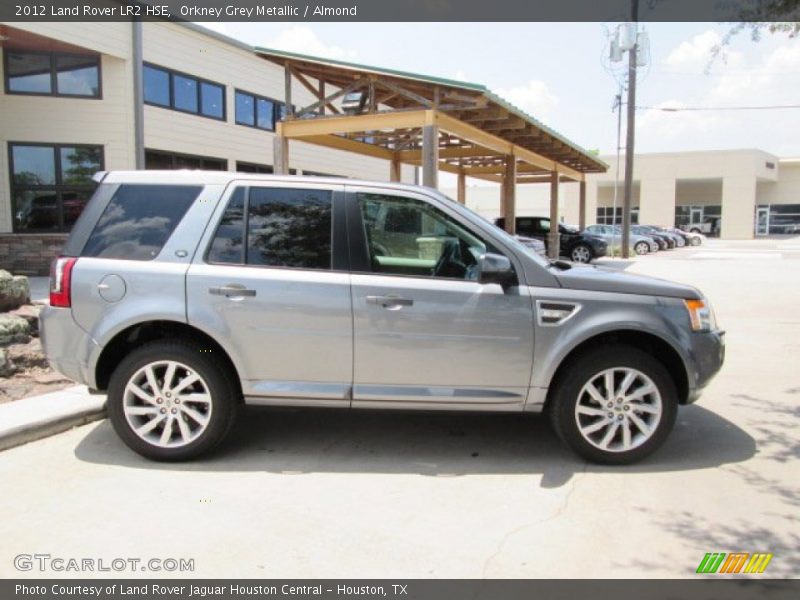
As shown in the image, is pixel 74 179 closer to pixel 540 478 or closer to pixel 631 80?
pixel 540 478

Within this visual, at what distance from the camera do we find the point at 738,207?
50.8 m

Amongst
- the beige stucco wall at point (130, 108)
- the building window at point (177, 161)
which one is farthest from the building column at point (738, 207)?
the building window at point (177, 161)

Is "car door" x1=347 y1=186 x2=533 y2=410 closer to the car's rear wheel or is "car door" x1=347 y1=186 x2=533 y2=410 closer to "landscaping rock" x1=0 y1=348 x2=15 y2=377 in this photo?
"landscaping rock" x1=0 y1=348 x2=15 y2=377

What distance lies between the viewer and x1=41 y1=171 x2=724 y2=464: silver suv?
4305mm

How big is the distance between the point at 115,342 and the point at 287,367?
1187mm

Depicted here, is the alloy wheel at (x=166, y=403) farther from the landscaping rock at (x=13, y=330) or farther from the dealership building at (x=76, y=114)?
the dealership building at (x=76, y=114)

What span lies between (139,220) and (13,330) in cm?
308

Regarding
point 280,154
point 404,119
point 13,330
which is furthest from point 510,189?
point 13,330

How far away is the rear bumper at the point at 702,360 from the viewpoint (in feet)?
14.5

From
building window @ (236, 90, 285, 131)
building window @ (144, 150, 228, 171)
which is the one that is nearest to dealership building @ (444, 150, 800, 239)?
building window @ (236, 90, 285, 131)

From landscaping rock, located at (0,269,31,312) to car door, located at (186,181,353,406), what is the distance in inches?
166

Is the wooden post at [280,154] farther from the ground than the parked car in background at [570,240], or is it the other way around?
the wooden post at [280,154]

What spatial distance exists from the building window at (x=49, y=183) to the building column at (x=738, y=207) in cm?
4793

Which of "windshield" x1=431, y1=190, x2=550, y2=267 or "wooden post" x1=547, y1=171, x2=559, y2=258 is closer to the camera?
"windshield" x1=431, y1=190, x2=550, y2=267
